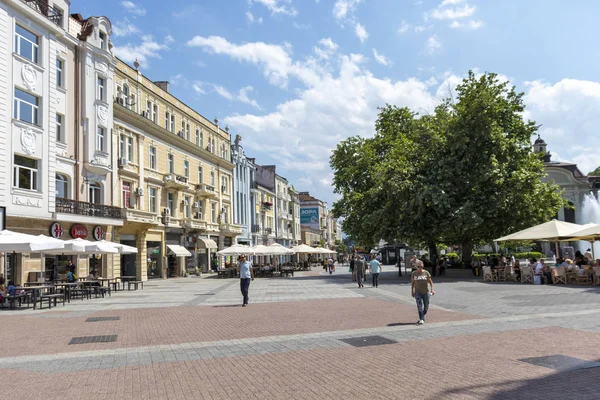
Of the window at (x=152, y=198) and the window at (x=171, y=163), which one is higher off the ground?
the window at (x=171, y=163)

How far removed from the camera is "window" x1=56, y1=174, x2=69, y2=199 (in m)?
26.7

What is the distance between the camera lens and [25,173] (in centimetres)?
2366

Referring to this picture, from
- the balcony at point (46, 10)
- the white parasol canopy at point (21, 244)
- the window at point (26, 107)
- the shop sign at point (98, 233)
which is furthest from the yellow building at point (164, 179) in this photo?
the white parasol canopy at point (21, 244)

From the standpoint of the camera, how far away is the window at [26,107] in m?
23.3

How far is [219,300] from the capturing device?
1998 centimetres

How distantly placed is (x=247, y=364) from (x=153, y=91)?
111 ft

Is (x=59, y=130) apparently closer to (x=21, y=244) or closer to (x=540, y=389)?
(x=21, y=244)

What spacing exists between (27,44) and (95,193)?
30.8 feet

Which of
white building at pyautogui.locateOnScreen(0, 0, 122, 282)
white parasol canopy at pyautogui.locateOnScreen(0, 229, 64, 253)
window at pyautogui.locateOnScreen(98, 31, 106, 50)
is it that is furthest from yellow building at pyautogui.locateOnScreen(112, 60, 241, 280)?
white parasol canopy at pyautogui.locateOnScreen(0, 229, 64, 253)

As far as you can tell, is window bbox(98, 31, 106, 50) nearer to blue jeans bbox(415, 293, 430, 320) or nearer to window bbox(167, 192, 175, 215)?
window bbox(167, 192, 175, 215)

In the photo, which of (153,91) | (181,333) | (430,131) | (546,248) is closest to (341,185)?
→ (430,131)

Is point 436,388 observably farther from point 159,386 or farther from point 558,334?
point 558,334

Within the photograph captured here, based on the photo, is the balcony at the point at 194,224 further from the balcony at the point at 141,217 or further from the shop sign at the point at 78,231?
the shop sign at the point at 78,231

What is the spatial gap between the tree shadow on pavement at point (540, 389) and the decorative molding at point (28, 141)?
75.3ft
